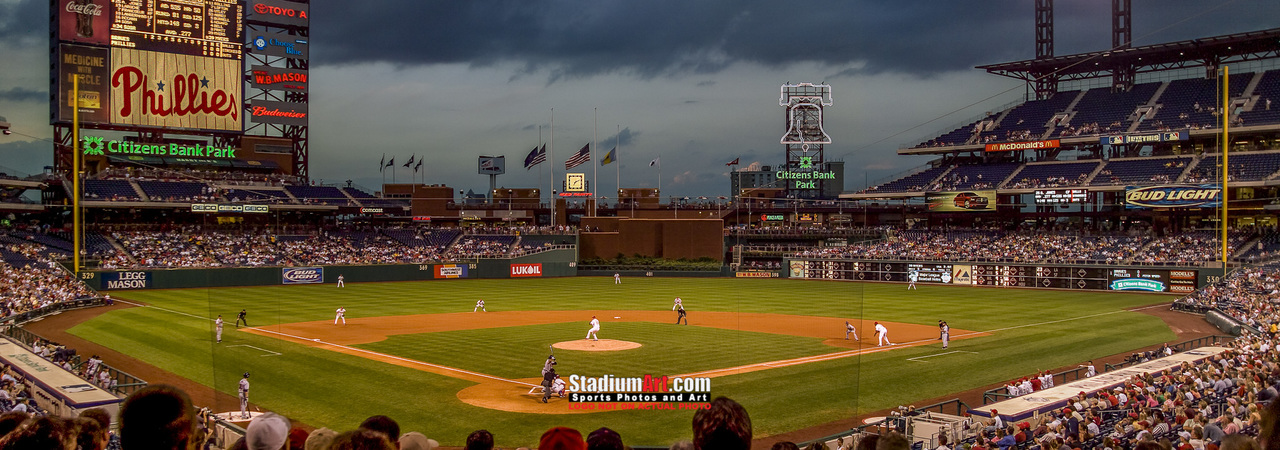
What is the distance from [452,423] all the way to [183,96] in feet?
193

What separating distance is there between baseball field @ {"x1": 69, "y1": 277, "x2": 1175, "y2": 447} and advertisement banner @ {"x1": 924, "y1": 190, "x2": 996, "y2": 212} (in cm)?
1731

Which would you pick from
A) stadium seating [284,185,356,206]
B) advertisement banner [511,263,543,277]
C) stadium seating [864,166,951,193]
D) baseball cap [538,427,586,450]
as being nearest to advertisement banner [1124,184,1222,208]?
stadium seating [864,166,951,193]

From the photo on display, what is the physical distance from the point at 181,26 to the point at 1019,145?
70073 millimetres

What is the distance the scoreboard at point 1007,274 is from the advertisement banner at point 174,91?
49.3 meters

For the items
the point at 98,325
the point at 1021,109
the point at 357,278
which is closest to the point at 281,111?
the point at 357,278

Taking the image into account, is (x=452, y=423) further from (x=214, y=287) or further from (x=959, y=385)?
(x=214, y=287)

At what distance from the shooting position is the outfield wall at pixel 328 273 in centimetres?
Result: 5097

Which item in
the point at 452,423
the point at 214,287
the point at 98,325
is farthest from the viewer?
the point at 214,287

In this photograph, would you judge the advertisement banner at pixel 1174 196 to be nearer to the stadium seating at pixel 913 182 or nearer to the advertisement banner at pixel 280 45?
the stadium seating at pixel 913 182

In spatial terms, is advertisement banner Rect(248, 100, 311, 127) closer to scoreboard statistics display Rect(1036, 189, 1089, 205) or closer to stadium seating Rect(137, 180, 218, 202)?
stadium seating Rect(137, 180, 218, 202)

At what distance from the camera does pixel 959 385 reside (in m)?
22.9

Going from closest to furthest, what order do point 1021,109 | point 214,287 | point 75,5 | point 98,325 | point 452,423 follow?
point 452,423, point 98,325, point 214,287, point 75,5, point 1021,109

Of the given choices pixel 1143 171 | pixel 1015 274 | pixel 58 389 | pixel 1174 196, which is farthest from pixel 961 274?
pixel 58 389

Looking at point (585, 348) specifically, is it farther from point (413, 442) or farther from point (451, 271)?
point (451, 271)
